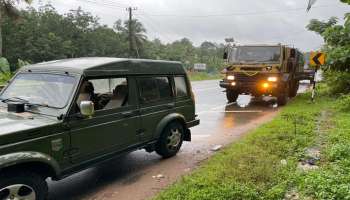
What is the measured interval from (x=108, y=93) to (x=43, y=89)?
1.10 metres

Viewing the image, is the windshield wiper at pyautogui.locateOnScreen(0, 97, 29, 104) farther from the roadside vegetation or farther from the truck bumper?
the roadside vegetation

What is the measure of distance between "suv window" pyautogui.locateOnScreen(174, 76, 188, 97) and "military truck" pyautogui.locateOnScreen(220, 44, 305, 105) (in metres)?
7.76

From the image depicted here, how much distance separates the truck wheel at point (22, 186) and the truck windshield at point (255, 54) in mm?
11919

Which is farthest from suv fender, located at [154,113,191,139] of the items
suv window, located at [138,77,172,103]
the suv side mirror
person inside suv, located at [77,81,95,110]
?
the suv side mirror

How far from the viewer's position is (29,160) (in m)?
4.21

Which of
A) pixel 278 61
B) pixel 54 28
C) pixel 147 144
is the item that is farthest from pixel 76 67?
pixel 54 28

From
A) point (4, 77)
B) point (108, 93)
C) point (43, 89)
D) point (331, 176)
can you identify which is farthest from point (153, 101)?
point (4, 77)

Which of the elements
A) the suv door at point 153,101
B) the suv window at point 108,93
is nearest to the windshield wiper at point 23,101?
the suv window at point 108,93

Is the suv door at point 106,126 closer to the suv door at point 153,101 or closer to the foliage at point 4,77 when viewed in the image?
the suv door at point 153,101

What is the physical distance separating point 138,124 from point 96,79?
112 centimetres

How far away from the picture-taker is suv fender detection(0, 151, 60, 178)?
3990 millimetres

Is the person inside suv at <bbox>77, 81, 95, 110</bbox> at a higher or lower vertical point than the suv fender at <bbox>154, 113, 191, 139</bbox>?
higher

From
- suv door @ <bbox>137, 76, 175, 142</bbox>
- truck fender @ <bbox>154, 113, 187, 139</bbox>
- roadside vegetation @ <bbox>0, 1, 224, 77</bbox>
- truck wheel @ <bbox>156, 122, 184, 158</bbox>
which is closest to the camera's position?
suv door @ <bbox>137, 76, 175, 142</bbox>

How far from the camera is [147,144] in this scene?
21.2ft
